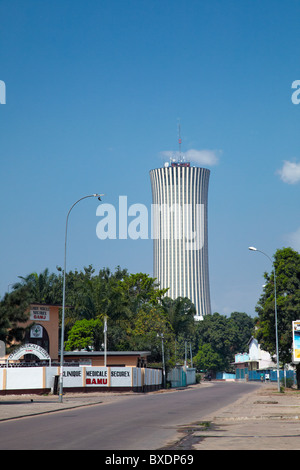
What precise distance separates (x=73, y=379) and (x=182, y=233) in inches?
5768

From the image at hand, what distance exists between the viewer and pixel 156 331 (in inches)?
3098

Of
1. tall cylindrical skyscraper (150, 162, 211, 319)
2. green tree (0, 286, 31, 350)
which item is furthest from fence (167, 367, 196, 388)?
tall cylindrical skyscraper (150, 162, 211, 319)

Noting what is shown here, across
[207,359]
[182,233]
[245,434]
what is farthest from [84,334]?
[182,233]

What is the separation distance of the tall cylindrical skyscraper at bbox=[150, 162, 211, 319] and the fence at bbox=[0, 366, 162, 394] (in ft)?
417

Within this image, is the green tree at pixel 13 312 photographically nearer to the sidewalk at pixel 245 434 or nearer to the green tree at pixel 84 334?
the sidewalk at pixel 245 434

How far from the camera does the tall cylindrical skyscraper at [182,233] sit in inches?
7421

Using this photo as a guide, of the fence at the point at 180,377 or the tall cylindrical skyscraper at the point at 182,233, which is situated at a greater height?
the tall cylindrical skyscraper at the point at 182,233

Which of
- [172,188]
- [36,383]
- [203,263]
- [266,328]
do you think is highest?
[172,188]

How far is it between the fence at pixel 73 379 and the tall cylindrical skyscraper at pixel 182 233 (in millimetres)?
127227

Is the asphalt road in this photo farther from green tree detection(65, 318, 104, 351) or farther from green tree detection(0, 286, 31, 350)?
green tree detection(65, 318, 104, 351)

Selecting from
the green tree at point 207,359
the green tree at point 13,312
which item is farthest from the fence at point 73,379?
the green tree at point 207,359

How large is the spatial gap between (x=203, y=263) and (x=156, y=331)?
113 metres
